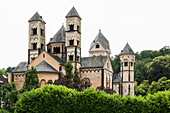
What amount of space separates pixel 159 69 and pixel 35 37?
57.7m

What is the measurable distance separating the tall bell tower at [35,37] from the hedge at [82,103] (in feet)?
131

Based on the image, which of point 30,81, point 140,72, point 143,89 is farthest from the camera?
point 140,72

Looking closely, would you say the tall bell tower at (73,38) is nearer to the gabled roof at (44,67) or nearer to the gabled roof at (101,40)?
the gabled roof at (44,67)

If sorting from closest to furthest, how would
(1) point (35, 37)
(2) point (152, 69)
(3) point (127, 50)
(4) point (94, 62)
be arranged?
1. (4) point (94, 62)
2. (1) point (35, 37)
3. (3) point (127, 50)
4. (2) point (152, 69)

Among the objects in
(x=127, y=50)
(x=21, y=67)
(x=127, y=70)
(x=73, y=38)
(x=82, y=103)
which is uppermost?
(x=73, y=38)

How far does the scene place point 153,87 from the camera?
11088 centimetres

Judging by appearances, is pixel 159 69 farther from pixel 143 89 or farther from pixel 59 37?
pixel 59 37

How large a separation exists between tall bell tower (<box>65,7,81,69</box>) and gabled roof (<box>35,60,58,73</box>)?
5.25 metres

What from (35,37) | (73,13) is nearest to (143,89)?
(73,13)

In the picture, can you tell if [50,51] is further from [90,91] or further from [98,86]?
[90,91]

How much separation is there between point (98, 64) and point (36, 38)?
1639 centimetres

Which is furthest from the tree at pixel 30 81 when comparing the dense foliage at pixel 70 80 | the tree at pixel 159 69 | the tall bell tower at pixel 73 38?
the tree at pixel 159 69

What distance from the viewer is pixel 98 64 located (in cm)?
7300

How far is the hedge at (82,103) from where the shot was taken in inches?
1439
